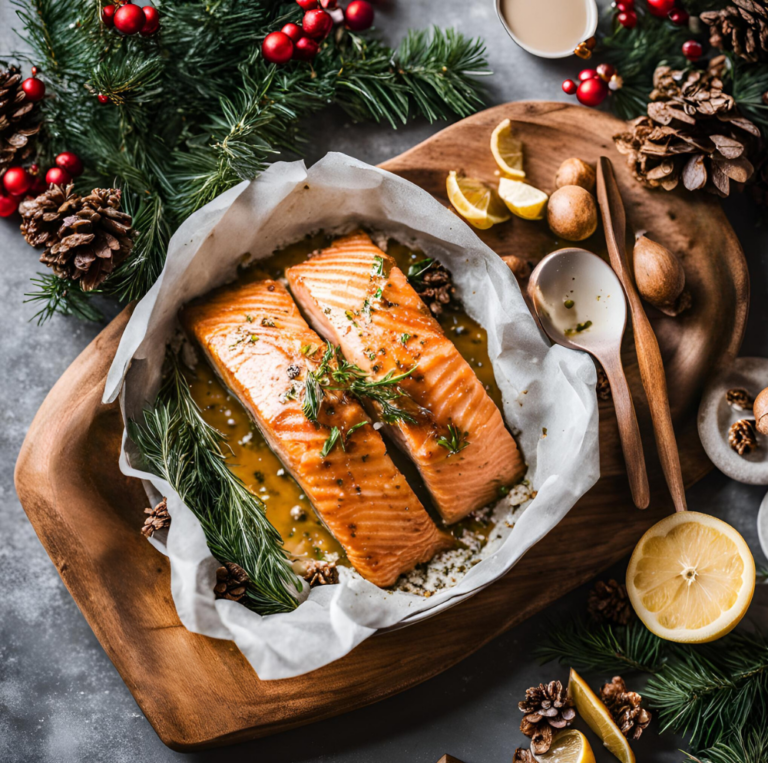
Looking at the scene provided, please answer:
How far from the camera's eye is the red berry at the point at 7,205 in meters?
2.44

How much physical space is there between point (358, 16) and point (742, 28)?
4.82 ft

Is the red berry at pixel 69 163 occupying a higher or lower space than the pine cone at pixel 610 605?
higher

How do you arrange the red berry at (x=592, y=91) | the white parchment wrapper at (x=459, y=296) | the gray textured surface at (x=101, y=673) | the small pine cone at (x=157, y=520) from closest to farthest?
the white parchment wrapper at (x=459, y=296) → the small pine cone at (x=157, y=520) → the gray textured surface at (x=101, y=673) → the red berry at (x=592, y=91)

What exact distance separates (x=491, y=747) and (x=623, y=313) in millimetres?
1728

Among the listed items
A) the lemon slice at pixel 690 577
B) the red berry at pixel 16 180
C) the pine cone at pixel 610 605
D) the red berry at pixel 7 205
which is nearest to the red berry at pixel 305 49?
the red berry at pixel 16 180

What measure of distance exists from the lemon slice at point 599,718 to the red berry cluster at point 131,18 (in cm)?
273

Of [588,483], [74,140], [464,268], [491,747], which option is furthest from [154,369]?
[491,747]

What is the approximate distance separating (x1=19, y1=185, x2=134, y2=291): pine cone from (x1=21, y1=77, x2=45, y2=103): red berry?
439mm

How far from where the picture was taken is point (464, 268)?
256 centimetres

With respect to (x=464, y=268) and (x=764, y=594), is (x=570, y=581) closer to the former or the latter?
(x=764, y=594)

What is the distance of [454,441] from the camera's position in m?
2.37

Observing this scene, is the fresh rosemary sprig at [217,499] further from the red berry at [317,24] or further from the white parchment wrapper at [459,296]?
the red berry at [317,24]

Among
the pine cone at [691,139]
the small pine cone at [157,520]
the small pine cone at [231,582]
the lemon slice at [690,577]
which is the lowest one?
the lemon slice at [690,577]

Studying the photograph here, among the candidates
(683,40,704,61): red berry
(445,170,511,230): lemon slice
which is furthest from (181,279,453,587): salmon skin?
(683,40,704,61): red berry
